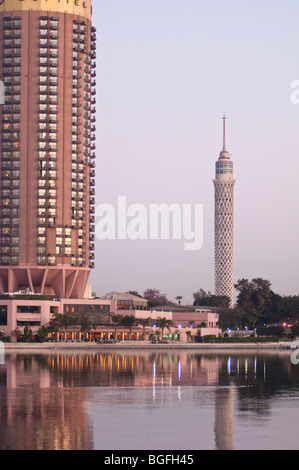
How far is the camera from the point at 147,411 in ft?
216

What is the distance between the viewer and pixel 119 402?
7231cm

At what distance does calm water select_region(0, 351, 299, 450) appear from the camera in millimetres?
51375

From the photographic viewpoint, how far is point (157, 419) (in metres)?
61.3

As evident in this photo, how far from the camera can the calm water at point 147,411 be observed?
5138 cm

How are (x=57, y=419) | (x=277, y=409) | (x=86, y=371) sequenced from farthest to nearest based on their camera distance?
(x=86, y=371) → (x=277, y=409) → (x=57, y=419)

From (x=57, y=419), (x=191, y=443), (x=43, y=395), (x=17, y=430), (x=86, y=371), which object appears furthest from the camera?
(x=86, y=371)

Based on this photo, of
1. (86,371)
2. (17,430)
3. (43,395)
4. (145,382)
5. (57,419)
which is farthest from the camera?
(86,371)
